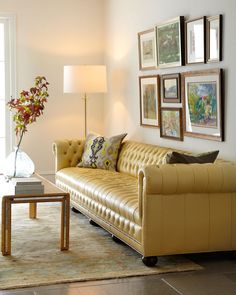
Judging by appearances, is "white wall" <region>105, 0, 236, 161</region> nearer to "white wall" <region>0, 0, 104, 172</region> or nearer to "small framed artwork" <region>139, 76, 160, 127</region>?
"small framed artwork" <region>139, 76, 160, 127</region>

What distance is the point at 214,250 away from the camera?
4.92 m

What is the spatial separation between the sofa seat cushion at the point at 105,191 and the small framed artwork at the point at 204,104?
81 cm

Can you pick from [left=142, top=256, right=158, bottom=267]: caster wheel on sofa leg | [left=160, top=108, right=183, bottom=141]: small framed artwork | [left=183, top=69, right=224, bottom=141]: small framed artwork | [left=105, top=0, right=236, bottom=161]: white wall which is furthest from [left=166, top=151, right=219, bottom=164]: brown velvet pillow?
[left=160, top=108, right=183, bottom=141]: small framed artwork

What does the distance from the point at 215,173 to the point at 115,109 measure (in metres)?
3.74

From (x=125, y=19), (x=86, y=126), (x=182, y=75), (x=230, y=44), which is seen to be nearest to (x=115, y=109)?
(x=86, y=126)

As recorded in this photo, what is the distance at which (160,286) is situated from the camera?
169 inches

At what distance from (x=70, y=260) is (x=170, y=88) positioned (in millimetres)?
2385

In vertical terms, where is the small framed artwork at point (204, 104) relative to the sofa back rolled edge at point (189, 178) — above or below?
above

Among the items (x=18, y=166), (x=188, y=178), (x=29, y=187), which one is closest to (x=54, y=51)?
(x=18, y=166)

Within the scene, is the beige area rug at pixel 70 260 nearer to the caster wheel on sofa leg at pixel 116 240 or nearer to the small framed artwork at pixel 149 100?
the caster wheel on sofa leg at pixel 116 240

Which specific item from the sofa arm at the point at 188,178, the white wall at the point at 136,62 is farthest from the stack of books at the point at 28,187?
the white wall at the point at 136,62

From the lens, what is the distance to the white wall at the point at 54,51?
836 cm

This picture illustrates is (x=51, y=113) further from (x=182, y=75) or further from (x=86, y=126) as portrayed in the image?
(x=182, y=75)

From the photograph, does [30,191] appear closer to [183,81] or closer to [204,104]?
[204,104]
